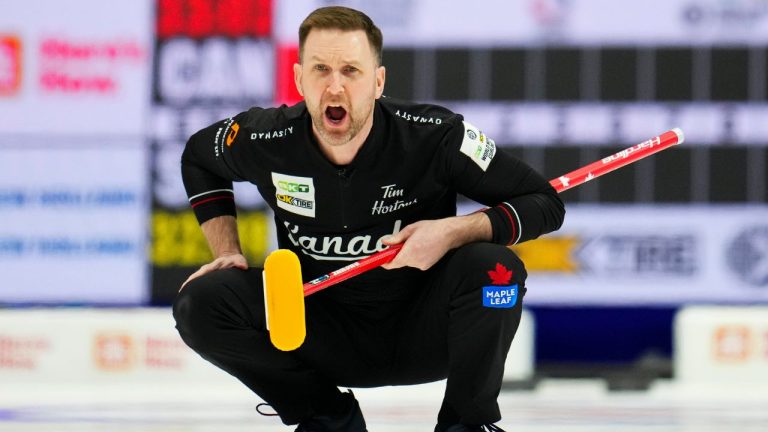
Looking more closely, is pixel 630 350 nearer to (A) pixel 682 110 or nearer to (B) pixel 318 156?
(A) pixel 682 110

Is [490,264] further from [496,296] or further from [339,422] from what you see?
[339,422]

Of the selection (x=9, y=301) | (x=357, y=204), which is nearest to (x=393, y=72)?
(x=9, y=301)

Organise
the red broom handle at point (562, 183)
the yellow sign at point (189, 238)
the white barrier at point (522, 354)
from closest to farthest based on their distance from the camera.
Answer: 1. the red broom handle at point (562, 183)
2. the white barrier at point (522, 354)
3. the yellow sign at point (189, 238)

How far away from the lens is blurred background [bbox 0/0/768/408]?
654 centimetres

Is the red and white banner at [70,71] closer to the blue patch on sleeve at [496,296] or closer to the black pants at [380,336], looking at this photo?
the black pants at [380,336]

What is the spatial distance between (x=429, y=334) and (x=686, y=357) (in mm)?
3397

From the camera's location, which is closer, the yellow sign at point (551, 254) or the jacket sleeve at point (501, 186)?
the jacket sleeve at point (501, 186)

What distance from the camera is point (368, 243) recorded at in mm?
3564

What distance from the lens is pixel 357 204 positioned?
139 inches

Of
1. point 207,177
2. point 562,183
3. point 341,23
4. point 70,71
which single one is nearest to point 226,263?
point 207,177

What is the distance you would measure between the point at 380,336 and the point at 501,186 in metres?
0.51

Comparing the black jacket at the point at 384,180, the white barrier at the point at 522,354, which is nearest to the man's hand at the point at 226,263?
the black jacket at the point at 384,180

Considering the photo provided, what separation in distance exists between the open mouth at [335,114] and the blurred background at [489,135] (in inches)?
125

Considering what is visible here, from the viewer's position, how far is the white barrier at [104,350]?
6508mm
